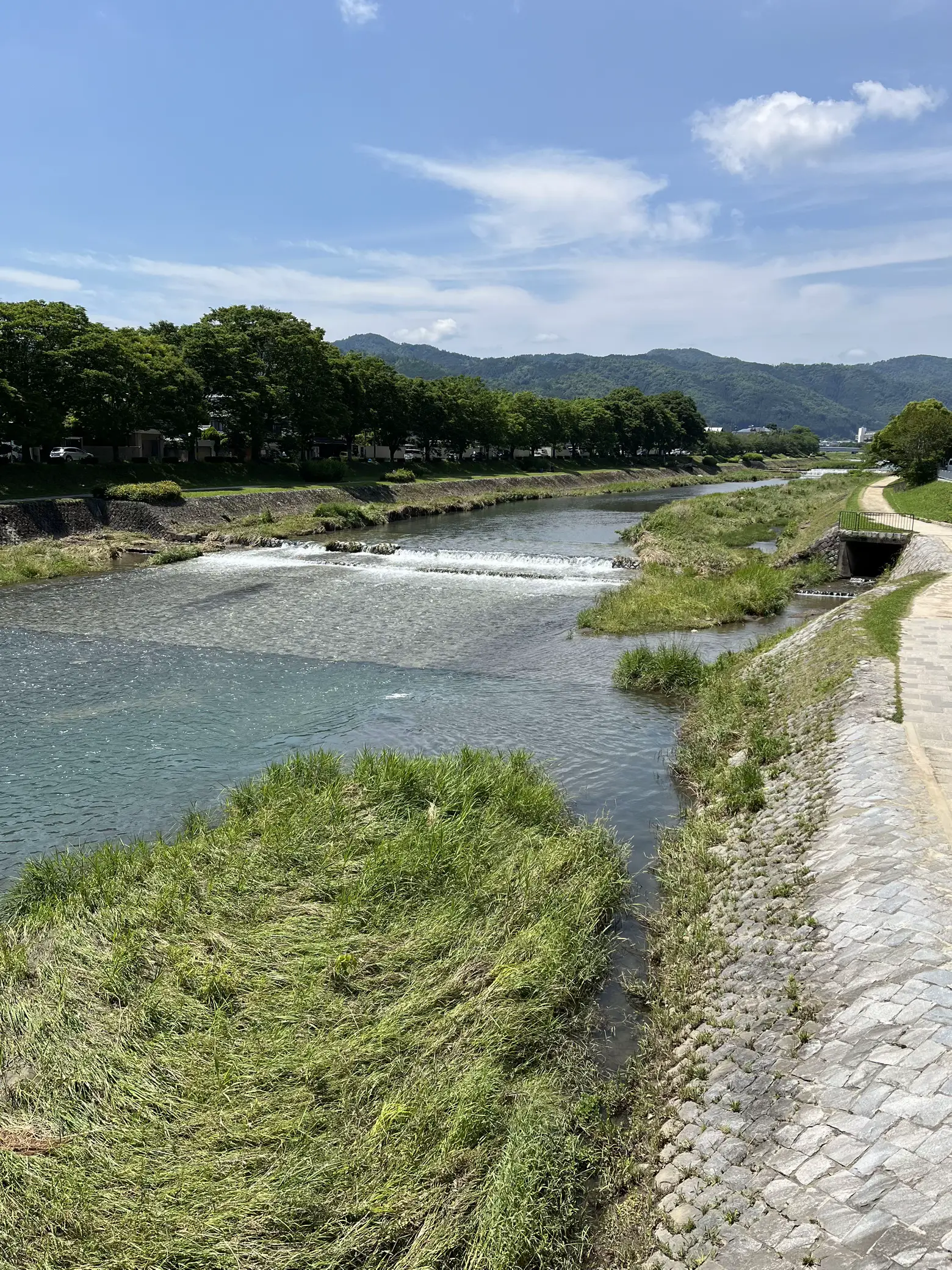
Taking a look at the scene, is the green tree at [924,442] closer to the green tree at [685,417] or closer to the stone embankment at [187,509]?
the stone embankment at [187,509]

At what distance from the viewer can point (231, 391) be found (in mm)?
65375

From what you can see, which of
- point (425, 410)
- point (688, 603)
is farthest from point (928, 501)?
point (425, 410)

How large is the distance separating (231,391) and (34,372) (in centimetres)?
1894

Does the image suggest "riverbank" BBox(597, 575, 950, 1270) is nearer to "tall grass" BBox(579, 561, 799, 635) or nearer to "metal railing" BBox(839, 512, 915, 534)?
"tall grass" BBox(579, 561, 799, 635)

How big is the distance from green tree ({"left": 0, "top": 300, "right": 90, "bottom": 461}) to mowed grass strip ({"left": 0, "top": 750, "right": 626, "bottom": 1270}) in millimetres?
45012

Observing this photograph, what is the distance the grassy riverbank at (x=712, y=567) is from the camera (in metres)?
27.9

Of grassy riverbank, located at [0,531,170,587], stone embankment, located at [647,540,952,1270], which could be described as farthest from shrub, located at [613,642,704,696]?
grassy riverbank, located at [0,531,170,587]

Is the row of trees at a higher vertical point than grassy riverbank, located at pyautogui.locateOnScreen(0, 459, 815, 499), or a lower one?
higher

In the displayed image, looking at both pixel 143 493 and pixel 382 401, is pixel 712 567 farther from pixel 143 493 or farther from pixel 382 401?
pixel 382 401

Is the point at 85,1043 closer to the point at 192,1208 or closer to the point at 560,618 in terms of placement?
the point at 192,1208

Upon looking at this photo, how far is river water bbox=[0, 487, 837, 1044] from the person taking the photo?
1399 cm

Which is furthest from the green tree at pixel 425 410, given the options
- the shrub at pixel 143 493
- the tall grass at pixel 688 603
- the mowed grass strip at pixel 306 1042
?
the mowed grass strip at pixel 306 1042

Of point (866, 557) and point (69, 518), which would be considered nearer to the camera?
point (866, 557)

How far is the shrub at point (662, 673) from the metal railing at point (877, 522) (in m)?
19.3
